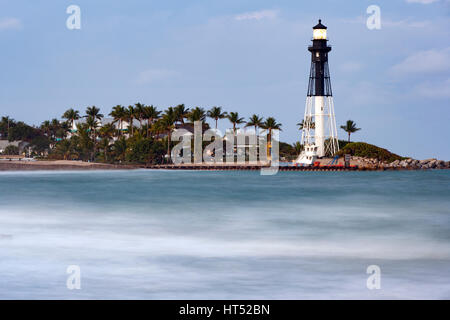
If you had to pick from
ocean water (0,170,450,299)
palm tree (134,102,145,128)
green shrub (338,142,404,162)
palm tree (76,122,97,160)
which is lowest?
ocean water (0,170,450,299)

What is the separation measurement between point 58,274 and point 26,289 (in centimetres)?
157

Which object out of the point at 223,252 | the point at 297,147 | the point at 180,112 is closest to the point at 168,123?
the point at 180,112

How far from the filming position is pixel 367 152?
353ft

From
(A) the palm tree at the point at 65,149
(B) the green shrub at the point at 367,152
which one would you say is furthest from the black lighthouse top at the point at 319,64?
(A) the palm tree at the point at 65,149

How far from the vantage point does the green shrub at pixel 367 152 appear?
105m

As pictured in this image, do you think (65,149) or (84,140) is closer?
(84,140)

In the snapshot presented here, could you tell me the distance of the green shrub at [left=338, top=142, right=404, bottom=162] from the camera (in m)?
105

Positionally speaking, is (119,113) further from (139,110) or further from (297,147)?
(297,147)

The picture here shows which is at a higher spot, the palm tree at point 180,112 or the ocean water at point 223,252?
the palm tree at point 180,112

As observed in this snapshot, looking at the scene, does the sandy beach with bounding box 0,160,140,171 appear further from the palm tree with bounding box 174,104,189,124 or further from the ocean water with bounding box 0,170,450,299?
the ocean water with bounding box 0,170,450,299

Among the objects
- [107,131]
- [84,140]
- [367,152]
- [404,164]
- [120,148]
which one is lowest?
[404,164]

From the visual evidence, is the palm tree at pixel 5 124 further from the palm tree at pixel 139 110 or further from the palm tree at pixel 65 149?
the palm tree at pixel 139 110

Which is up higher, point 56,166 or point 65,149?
point 65,149

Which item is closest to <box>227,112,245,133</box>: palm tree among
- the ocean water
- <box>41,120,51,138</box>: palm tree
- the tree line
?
the tree line
